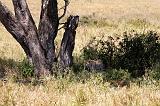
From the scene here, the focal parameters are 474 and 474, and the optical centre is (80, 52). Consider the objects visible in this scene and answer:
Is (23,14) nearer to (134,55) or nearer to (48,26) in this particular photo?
(48,26)

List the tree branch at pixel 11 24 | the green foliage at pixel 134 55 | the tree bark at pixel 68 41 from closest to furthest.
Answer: the tree branch at pixel 11 24
the tree bark at pixel 68 41
the green foliage at pixel 134 55

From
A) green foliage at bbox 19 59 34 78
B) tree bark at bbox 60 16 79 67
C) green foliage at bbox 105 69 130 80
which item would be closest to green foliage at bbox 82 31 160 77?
green foliage at bbox 105 69 130 80

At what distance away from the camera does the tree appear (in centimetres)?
1080

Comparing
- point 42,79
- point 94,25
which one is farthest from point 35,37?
point 94,25

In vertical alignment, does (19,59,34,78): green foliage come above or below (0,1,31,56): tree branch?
below

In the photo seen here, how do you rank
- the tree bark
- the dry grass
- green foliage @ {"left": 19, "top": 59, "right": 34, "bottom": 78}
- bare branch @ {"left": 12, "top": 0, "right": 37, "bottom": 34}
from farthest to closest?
1. the tree bark
2. green foliage @ {"left": 19, "top": 59, "right": 34, "bottom": 78}
3. bare branch @ {"left": 12, "top": 0, "right": 37, "bottom": 34}
4. the dry grass

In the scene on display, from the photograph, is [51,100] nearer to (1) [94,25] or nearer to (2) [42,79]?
(2) [42,79]

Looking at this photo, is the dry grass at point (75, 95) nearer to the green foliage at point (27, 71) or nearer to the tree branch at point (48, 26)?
the green foliage at point (27, 71)

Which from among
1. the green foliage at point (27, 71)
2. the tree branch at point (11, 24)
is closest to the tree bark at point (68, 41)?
the green foliage at point (27, 71)

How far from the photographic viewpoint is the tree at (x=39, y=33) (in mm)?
10805

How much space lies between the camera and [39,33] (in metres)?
11.7

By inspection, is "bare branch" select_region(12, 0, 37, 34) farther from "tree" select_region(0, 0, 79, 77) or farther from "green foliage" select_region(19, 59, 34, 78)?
"green foliage" select_region(19, 59, 34, 78)

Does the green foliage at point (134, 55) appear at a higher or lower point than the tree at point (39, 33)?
lower

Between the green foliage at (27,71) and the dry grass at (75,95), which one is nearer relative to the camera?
the dry grass at (75,95)
